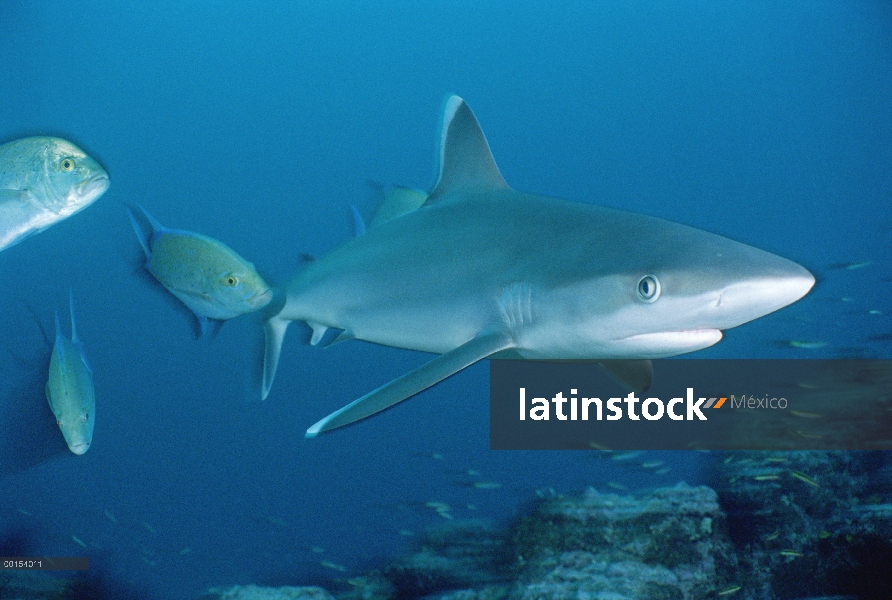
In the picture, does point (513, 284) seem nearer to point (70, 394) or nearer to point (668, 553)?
point (70, 394)

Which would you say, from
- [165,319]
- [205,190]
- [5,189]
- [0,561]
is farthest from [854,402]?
[205,190]

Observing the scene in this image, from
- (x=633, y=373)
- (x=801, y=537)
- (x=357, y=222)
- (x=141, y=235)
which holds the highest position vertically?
(x=357, y=222)

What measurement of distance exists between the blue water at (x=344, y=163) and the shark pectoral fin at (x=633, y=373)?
88.7 feet

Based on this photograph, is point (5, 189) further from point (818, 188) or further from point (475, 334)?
point (818, 188)

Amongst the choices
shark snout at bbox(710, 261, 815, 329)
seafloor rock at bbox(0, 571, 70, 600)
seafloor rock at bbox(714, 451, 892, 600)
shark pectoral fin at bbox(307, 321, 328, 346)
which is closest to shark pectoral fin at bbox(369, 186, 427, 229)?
shark pectoral fin at bbox(307, 321, 328, 346)

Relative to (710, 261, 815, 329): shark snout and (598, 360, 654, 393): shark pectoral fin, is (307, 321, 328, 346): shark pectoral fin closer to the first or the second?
(598, 360, 654, 393): shark pectoral fin

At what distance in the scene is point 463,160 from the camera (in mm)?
3709

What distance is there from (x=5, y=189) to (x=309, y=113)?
1920 inches

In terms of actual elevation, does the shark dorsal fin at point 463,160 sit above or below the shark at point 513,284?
above

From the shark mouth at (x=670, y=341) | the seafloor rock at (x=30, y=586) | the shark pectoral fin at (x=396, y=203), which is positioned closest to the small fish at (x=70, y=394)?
the shark pectoral fin at (x=396, y=203)

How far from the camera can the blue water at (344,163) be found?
3428 centimetres

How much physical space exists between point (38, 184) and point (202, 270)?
3.87ft

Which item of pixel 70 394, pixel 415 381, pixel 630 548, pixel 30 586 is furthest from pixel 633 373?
pixel 30 586

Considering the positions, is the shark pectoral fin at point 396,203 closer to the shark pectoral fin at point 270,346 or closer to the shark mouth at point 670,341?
the shark pectoral fin at point 270,346
